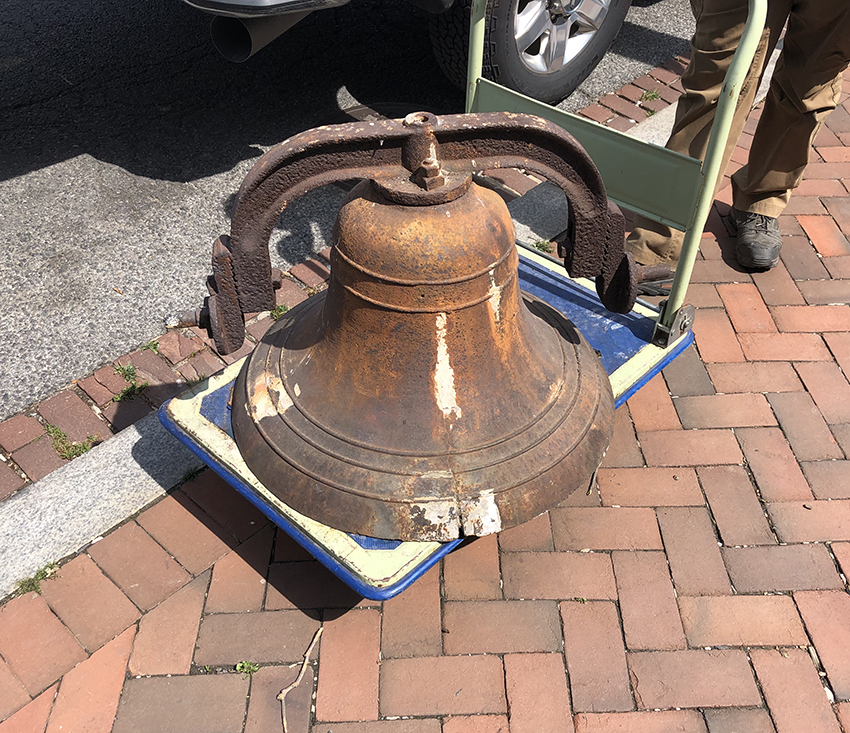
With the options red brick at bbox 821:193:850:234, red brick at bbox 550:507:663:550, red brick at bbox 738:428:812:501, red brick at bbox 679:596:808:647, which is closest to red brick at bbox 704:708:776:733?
red brick at bbox 679:596:808:647

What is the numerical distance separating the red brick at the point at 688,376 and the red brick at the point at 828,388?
0.35m

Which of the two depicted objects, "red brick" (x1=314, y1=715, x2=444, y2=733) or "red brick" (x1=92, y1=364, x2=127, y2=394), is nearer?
"red brick" (x1=314, y1=715, x2=444, y2=733)

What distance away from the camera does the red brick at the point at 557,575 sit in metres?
2.12

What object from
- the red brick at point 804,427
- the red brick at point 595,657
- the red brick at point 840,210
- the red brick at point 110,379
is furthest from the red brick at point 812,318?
the red brick at point 110,379

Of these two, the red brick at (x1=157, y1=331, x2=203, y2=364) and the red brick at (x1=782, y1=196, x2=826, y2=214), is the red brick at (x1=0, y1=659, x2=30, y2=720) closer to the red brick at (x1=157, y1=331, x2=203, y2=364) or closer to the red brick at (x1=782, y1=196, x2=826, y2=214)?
the red brick at (x1=157, y1=331, x2=203, y2=364)

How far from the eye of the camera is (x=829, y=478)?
243 cm

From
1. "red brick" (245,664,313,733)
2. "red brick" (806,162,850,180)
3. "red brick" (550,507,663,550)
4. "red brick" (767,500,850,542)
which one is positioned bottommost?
"red brick" (245,664,313,733)

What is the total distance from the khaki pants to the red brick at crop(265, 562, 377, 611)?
1.77 metres

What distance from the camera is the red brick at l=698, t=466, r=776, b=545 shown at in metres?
2.26

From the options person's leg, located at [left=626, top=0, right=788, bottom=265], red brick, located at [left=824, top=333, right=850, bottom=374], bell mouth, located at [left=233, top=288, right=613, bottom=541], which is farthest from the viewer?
red brick, located at [left=824, top=333, right=850, bottom=374]

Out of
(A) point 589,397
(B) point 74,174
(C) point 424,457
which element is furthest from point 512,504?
(B) point 74,174

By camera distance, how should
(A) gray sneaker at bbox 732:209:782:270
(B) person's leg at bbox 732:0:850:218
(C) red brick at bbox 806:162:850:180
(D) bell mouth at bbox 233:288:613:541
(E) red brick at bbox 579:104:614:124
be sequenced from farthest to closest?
(E) red brick at bbox 579:104:614:124, (C) red brick at bbox 806:162:850:180, (A) gray sneaker at bbox 732:209:782:270, (B) person's leg at bbox 732:0:850:218, (D) bell mouth at bbox 233:288:613:541

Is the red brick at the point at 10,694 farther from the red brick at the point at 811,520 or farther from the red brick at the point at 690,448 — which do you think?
the red brick at the point at 811,520

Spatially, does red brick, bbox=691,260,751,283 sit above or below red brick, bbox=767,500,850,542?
above
